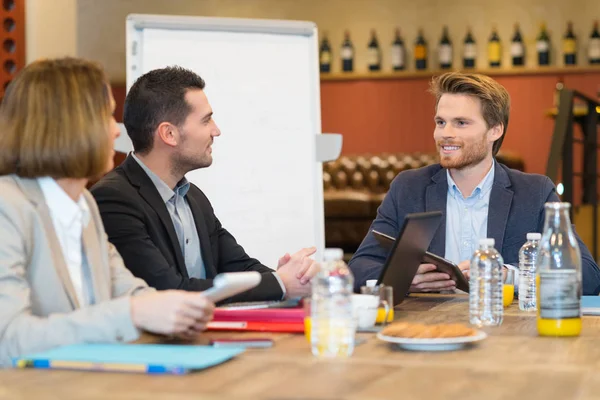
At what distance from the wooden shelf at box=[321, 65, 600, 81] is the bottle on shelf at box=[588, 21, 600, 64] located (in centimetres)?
7

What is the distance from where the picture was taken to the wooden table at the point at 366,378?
1139mm

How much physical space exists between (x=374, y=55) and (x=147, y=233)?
659 centimetres

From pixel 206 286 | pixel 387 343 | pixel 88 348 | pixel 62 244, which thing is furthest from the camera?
pixel 206 286

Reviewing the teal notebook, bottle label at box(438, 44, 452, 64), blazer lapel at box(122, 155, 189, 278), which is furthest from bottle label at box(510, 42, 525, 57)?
the teal notebook

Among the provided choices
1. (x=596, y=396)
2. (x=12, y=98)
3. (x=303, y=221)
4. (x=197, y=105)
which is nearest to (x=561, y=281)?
(x=596, y=396)

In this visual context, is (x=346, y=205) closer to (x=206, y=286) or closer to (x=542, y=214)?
(x=542, y=214)

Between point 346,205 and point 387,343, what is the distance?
6191 mm

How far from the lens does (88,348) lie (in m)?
1.41

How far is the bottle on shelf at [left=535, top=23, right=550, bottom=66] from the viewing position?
8312 mm

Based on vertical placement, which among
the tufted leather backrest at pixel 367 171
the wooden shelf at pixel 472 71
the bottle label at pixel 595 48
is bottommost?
the tufted leather backrest at pixel 367 171

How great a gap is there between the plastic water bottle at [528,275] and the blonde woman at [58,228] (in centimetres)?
92

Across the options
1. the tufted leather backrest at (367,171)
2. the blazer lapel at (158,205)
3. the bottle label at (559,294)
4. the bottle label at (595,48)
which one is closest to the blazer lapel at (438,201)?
the blazer lapel at (158,205)

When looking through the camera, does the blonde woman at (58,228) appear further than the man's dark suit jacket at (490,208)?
No

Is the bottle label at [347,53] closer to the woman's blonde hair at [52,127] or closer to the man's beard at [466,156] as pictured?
the man's beard at [466,156]
